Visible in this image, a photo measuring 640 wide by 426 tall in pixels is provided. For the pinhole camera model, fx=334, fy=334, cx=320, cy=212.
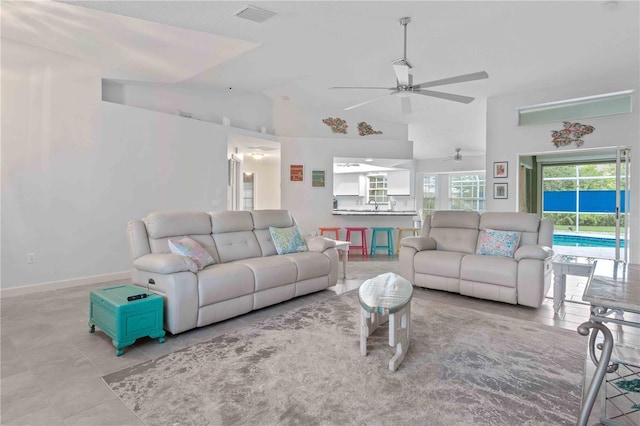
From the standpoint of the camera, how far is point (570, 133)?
17.2ft

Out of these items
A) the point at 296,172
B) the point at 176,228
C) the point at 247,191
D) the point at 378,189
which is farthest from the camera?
the point at 378,189

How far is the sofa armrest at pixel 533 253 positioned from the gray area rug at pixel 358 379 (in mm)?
846

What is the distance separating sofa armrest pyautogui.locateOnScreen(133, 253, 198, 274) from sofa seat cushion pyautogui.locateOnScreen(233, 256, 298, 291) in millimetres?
619

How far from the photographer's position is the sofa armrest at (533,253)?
3564 millimetres

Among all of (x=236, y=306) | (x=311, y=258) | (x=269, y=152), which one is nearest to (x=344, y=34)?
(x=311, y=258)

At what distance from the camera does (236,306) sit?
3.17 metres

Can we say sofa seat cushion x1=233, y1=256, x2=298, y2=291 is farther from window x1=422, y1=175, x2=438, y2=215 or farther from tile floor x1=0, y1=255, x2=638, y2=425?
window x1=422, y1=175, x2=438, y2=215

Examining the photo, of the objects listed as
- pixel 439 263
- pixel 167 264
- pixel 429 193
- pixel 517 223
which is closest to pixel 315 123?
pixel 439 263

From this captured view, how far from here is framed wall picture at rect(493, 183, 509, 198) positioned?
5.82 meters

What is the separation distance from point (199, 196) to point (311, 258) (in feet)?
8.88

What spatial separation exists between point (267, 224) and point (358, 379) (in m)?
2.56

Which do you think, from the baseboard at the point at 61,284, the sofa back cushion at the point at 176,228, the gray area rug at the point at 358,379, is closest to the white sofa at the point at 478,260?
the gray area rug at the point at 358,379

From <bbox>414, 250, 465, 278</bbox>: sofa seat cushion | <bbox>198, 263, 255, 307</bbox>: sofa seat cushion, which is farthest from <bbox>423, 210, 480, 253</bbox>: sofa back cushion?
<bbox>198, 263, 255, 307</bbox>: sofa seat cushion

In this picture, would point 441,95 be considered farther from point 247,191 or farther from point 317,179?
point 247,191
